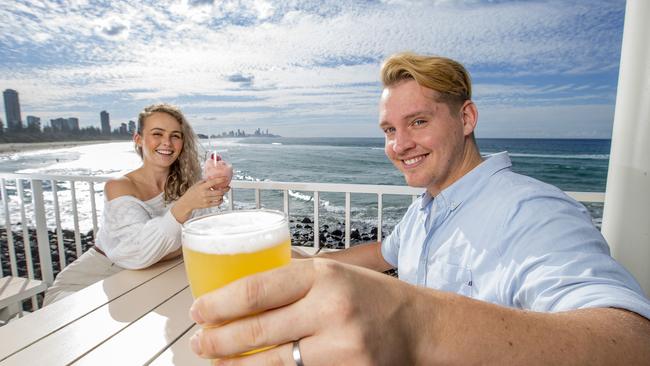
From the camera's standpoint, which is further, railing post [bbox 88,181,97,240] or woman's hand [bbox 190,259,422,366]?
railing post [bbox 88,181,97,240]

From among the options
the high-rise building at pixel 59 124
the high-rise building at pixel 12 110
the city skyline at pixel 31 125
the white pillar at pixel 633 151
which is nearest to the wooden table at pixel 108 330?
the white pillar at pixel 633 151

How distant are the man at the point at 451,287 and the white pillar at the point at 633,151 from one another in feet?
2.84

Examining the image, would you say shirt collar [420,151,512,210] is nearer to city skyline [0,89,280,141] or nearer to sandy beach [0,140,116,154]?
city skyline [0,89,280,141]

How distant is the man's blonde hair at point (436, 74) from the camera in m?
1.38

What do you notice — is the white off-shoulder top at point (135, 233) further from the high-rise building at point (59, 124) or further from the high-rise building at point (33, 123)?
the high-rise building at point (33, 123)

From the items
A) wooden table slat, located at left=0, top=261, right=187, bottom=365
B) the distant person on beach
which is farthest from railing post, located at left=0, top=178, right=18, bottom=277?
wooden table slat, located at left=0, top=261, right=187, bottom=365

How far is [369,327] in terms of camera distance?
0.33m

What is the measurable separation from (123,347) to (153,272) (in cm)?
71

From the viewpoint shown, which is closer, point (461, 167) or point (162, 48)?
A: point (461, 167)

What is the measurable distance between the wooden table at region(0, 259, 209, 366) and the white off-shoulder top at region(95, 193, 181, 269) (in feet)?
0.91

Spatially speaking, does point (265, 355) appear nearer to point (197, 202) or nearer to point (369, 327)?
point (369, 327)

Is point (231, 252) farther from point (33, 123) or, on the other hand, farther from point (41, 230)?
point (33, 123)

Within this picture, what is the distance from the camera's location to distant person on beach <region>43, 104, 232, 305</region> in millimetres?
1740

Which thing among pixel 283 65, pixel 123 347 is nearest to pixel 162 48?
pixel 283 65
